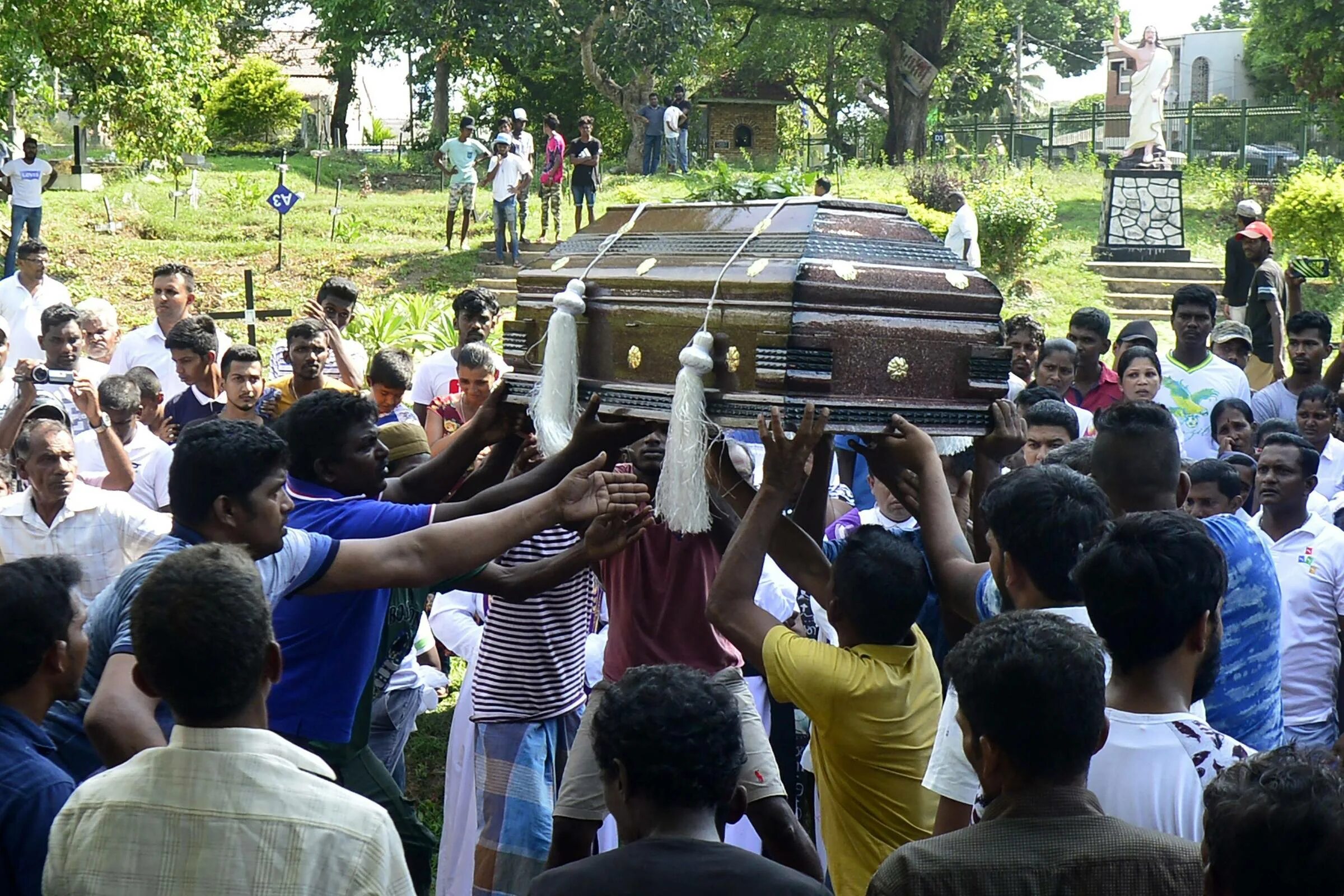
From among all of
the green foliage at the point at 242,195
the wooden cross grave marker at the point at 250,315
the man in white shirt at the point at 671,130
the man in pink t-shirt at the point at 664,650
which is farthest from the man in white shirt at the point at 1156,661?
the man in white shirt at the point at 671,130

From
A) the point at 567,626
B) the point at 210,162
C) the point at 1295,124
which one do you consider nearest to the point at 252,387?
the point at 567,626

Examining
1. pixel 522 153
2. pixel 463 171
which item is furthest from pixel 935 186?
pixel 463 171

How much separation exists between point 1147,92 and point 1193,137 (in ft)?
26.1

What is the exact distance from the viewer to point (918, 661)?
3.23 m

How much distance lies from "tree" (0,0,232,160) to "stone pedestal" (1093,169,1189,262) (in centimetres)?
1101

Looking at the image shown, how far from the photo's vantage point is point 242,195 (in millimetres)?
21000

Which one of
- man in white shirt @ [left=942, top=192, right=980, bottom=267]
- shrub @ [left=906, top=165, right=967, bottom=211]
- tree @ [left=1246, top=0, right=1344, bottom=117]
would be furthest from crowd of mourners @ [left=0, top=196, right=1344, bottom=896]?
tree @ [left=1246, top=0, right=1344, bottom=117]

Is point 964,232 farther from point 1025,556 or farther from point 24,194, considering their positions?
point 1025,556

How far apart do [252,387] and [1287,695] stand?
4.19 metres

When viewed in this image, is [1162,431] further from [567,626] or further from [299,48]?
[299,48]

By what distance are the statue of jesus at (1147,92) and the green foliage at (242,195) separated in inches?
482

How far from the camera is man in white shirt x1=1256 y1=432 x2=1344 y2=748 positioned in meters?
4.26

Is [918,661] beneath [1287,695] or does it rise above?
above

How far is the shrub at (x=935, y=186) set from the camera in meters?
17.9
